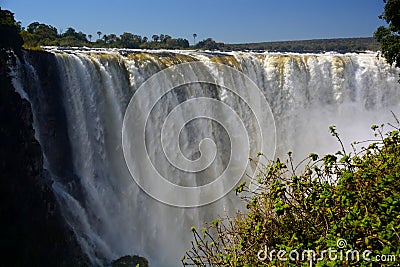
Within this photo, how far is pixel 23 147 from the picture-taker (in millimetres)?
8406

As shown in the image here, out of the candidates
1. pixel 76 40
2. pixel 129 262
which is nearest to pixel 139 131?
pixel 129 262

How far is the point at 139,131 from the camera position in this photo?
477 inches

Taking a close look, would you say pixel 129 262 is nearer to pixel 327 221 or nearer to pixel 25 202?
pixel 25 202

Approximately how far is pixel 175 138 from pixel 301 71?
7.94 meters

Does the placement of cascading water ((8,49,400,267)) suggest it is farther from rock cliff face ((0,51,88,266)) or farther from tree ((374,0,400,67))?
tree ((374,0,400,67))

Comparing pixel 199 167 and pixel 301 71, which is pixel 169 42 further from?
pixel 199 167

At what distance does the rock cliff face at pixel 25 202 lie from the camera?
25.4 feet

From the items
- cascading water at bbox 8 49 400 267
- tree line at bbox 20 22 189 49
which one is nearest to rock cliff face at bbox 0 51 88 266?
cascading water at bbox 8 49 400 267

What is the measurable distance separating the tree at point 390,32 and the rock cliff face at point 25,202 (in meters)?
11.7

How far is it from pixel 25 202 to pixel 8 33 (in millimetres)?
3780

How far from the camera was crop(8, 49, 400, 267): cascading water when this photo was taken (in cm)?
1009

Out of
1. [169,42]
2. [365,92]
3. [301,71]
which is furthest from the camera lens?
[169,42]

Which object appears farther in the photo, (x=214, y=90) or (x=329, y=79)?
(x=329, y=79)

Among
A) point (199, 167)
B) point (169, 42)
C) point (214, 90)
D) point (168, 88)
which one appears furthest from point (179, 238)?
point (169, 42)
